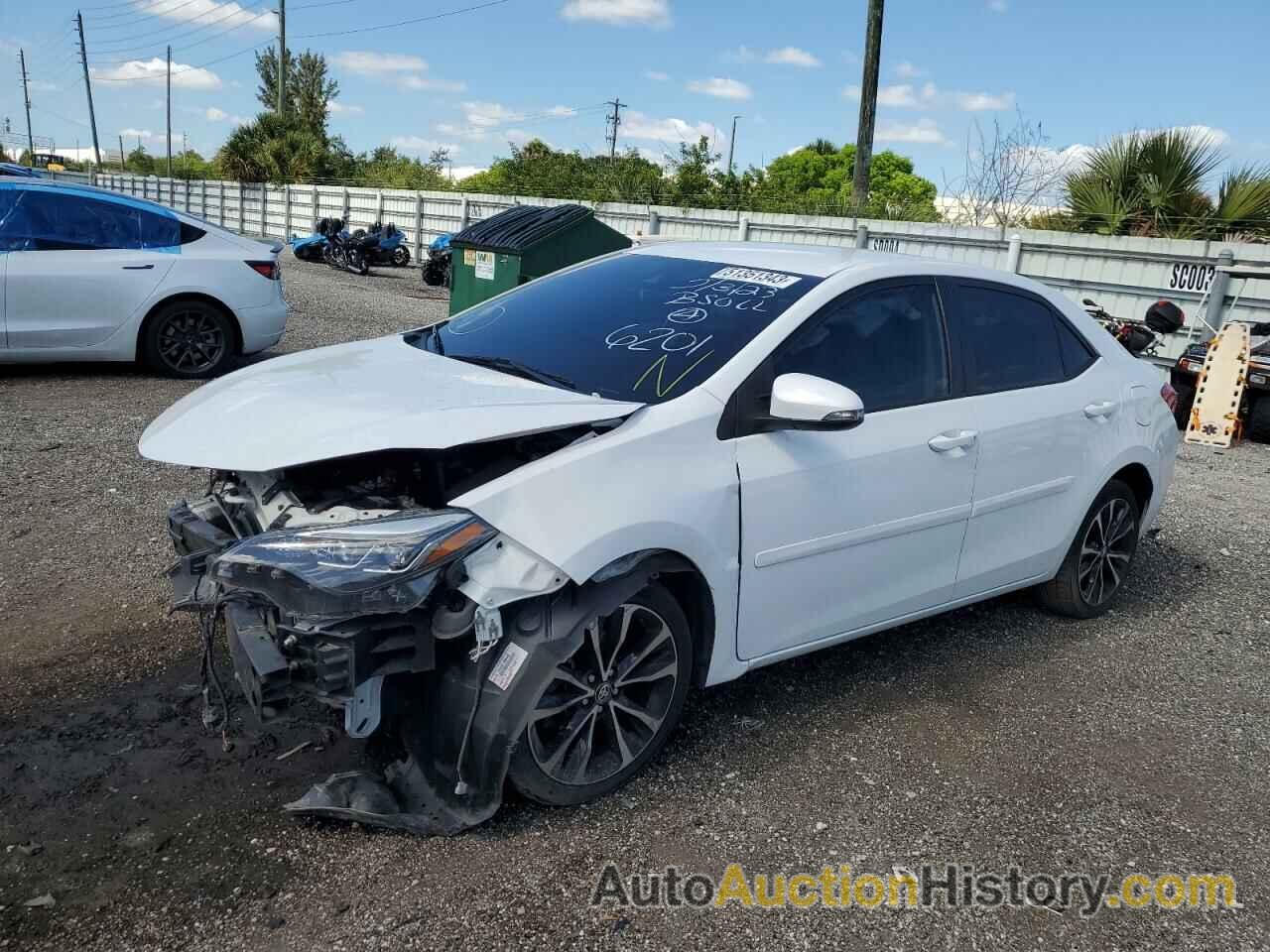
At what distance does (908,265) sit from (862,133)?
15.8 metres

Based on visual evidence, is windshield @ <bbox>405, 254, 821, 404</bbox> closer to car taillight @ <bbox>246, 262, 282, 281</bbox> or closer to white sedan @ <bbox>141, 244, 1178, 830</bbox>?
white sedan @ <bbox>141, 244, 1178, 830</bbox>

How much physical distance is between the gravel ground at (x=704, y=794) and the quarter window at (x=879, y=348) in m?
1.19

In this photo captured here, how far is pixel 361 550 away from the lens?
2.66 meters

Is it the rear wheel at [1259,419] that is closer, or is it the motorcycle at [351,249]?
the rear wheel at [1259,419]

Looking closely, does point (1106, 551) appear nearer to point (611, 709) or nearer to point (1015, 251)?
point (611, 709)

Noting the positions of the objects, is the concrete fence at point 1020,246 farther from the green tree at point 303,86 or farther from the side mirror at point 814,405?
the green tree at point 303,86

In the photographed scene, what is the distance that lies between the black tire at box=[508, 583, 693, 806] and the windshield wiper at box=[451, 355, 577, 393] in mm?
807

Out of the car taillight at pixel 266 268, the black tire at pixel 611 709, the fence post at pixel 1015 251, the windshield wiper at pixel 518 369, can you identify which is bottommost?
the black tire at pixel 611 709

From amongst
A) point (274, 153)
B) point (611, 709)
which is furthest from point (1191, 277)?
point (274, 153)

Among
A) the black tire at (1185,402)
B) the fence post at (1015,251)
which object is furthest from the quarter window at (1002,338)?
the fence post at (1015,251)

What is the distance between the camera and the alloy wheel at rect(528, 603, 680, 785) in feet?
9.66

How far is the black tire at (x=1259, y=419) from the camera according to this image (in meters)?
10.3

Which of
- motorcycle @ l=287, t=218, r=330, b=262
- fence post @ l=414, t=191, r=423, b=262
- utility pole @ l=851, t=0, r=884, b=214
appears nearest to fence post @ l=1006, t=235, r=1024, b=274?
utility pole @ l=851, t=0, r=884, b=214

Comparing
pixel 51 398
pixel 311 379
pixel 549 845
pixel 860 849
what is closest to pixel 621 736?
pixel 549 845
